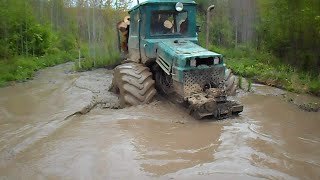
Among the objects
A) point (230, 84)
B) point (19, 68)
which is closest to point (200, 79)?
point (230, 84)

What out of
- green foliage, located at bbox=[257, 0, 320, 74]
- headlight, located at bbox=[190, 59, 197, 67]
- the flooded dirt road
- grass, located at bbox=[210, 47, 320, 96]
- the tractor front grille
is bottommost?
the flooded dirt road

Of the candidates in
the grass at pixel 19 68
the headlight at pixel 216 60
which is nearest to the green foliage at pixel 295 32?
the headlight at pixel 216 60

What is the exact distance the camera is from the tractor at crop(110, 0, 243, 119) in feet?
22.0

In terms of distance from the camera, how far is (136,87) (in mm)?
7703

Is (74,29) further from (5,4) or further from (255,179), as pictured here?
(255,179)

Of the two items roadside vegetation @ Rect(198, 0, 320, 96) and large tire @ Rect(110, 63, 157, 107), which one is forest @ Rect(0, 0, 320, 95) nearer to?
roadside vegetation @ Rect(198, 0, 320, 96)

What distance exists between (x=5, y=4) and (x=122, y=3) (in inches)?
222

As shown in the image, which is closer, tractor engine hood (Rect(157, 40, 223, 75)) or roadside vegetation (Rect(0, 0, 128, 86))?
tractor engine hood (Rect(157, 40, 223, 75))

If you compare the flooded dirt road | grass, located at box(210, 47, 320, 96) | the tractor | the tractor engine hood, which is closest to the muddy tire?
the tractor

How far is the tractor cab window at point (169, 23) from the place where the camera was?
8.12 metres

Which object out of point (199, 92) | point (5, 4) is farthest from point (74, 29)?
point (199, 92)

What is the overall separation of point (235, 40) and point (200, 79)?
1700cm

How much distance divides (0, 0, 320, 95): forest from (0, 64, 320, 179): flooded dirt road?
376cm

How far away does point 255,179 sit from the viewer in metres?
4.18
